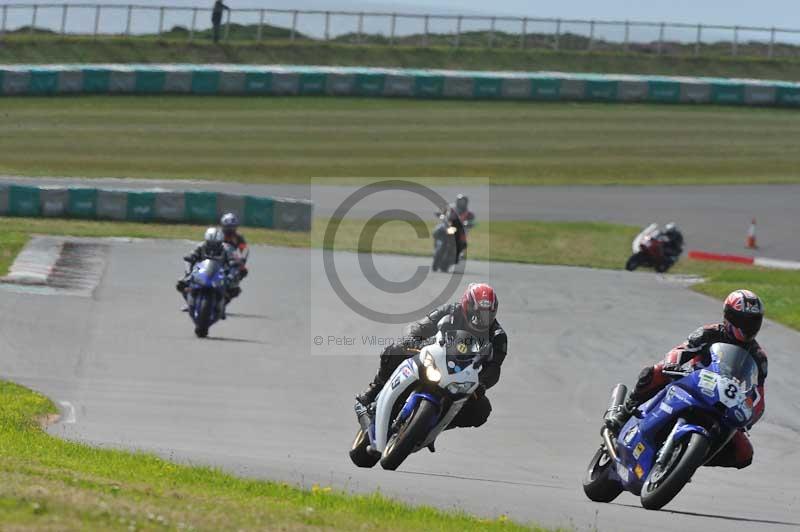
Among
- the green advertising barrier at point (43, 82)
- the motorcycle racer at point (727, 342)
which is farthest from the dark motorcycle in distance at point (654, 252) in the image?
the green advertising barrier at point (43, 82)

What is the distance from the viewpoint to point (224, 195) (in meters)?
38.3

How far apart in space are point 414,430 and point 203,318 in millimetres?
10052

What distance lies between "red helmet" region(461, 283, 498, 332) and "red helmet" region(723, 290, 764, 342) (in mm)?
1892

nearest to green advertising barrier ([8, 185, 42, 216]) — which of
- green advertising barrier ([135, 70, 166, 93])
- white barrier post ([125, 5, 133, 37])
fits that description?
green advertising barrier ([135, 70, 166, 93])

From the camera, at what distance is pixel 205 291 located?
67.8ft

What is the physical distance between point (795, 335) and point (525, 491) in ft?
43.3

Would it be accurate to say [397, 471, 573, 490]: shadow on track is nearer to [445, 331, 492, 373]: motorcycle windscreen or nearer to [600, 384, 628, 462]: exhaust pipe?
[600, 384, 628, 462]: exhaust pipe

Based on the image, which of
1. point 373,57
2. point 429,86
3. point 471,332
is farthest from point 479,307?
point 373,57

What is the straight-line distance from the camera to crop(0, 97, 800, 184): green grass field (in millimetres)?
47250

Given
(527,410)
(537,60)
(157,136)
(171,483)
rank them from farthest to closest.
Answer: (537,60) < (157,136) < (527,410) < (171,483)

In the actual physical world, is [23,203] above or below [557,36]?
below

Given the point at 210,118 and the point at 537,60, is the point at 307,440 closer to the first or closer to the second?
the point at 210,118

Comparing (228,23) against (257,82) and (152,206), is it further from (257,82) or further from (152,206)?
(152,206)

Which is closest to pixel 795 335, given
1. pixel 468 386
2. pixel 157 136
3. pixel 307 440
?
pixel 307 440
